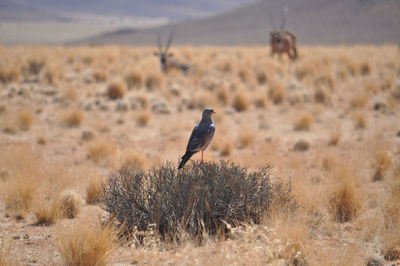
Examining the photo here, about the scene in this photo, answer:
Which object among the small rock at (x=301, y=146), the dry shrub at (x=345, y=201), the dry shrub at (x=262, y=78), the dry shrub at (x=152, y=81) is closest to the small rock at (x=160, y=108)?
the dry shrub at (x=152, y=81)

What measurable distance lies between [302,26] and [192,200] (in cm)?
7342

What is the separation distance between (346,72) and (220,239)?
18.6 meters

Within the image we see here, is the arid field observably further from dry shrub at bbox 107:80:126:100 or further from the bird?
the bird

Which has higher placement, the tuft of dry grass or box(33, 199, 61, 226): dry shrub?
the tuft of dry grass

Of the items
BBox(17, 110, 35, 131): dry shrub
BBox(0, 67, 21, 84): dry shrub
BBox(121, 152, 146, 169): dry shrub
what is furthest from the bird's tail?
BBox(0, 67, 21, 84): dry shrub

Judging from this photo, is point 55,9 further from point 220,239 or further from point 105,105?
point 220,239

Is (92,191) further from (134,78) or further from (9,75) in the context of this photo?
(9,75)

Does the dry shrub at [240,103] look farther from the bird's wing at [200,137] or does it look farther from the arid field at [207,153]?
the bird's wing at [200,137]

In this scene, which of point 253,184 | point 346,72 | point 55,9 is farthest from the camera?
point 55,9

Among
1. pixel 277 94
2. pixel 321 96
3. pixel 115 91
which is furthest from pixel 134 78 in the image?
pixel 321 96

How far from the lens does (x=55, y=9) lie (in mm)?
136875

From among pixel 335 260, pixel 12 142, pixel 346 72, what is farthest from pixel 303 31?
pixel 335 260

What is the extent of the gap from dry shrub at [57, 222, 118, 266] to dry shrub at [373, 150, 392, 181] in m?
5.26

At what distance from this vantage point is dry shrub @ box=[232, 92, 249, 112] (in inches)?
591
